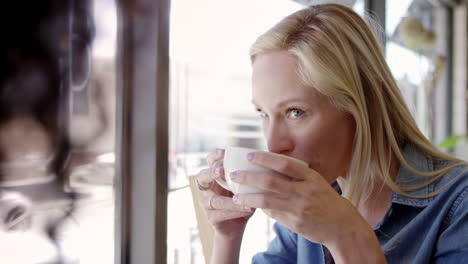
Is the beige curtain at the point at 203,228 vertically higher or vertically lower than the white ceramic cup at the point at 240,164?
lower

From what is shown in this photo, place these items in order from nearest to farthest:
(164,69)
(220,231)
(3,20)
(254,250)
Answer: (3,20)
(220,231)
(164,69)
(254,250)

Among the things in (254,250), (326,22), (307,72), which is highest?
(326,22)

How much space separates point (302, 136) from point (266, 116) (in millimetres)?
147

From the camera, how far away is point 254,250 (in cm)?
167

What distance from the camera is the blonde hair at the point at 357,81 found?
79 cm

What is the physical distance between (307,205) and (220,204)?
245 millimetres

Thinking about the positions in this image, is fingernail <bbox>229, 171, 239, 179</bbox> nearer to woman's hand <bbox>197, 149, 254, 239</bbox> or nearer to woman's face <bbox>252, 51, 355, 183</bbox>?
woman's hand <bbox>197, 149, 254, 239</bbox>

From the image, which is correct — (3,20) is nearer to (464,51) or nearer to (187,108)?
(187,108)

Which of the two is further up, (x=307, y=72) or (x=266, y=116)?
(x=307, y=72)

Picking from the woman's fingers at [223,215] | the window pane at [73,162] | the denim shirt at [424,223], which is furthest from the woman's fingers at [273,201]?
the window pane at [73,162]

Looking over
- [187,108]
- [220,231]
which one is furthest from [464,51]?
[220,231]

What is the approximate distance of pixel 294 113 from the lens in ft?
2.54

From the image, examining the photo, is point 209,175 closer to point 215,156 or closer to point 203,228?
point 215,156

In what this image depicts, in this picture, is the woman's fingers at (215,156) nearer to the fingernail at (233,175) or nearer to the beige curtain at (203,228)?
the fingernail at (233,175)
